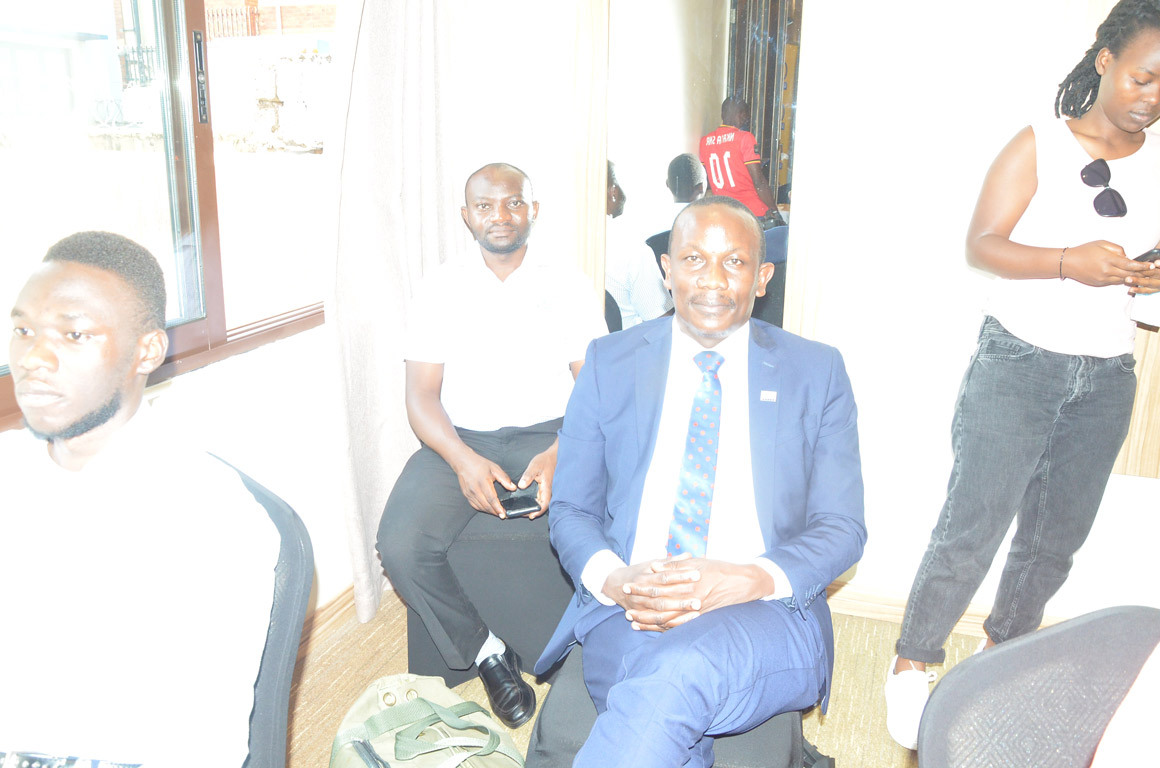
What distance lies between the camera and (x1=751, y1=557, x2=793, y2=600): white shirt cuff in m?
1.61

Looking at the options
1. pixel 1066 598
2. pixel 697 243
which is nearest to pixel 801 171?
pixel 697 243

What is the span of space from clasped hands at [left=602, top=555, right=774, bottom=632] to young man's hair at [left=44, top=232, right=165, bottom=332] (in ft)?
3.08

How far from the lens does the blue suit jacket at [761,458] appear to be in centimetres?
171

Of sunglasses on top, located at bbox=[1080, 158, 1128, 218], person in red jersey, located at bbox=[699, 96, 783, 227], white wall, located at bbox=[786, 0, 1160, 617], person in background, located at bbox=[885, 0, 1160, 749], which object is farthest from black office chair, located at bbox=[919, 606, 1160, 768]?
person in red jersey, located at bbox=[699, 96, 783, 227]

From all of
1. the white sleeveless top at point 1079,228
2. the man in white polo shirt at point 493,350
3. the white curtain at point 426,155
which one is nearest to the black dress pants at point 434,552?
the man in white polo shirt at point 493,350

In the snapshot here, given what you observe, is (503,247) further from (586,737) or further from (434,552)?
(586,737)

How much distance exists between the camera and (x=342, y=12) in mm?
2309

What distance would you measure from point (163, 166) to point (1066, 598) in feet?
9.98

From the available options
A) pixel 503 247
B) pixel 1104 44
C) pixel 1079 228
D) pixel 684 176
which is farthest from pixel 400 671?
pixel 1104 44

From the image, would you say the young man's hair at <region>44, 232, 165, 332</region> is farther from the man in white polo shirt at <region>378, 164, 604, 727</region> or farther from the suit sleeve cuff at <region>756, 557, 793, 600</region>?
the man in white polo shirt at <region>378, 164, 604, 727</region>

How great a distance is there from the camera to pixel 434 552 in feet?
7.54

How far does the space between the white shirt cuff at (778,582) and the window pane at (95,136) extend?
170 cm

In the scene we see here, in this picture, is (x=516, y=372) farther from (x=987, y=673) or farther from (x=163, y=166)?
(x=987, y=673)

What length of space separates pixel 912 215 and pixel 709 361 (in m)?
1.17
